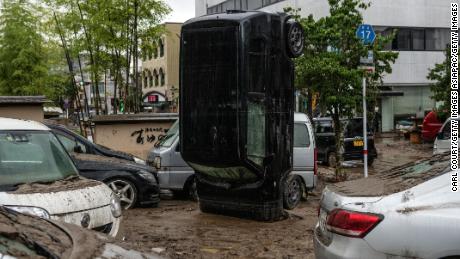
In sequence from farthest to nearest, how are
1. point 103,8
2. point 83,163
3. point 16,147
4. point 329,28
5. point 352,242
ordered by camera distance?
point 103,8 < point 329,28 < point 83,163 < point 16,147 < point 352,242

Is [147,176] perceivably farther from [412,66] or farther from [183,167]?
[412,66]

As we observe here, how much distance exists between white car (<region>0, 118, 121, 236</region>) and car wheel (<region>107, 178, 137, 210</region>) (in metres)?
3.37

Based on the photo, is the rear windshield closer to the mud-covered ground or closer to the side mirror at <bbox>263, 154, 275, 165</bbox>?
the mud-covered ground

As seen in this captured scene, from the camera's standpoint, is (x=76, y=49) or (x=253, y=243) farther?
(x=76, y=49)

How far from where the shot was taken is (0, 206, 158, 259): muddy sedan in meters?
3.15

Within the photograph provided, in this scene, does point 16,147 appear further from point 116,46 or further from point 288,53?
point 116,46

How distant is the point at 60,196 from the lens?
594cm

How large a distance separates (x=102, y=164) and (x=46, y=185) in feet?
14.6

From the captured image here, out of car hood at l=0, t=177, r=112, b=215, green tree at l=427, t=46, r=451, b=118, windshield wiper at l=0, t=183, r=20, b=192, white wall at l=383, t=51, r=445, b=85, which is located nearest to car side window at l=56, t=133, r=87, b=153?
car hood at l=0, t=177, r=112, b=215

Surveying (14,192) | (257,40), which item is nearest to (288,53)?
(257,40)

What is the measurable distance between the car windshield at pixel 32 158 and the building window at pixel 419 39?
33427 mm

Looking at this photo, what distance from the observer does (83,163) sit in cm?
1056

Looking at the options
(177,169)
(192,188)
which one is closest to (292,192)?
(192,188)

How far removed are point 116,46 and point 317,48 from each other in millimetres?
7323
